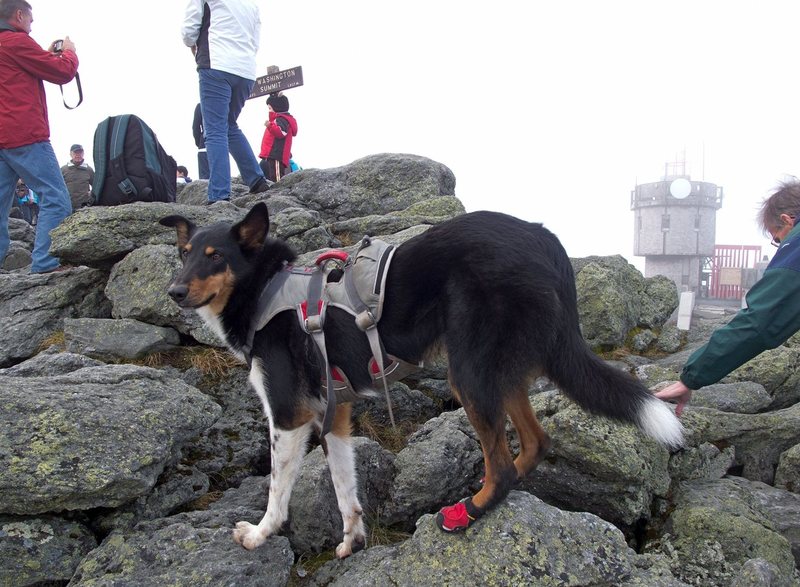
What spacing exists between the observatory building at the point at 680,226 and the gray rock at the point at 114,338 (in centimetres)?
9917

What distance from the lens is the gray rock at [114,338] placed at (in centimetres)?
616

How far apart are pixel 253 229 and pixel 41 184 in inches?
206

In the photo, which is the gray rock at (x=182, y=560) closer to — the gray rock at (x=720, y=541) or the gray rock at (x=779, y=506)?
the gray rock at (x=720, y=541)

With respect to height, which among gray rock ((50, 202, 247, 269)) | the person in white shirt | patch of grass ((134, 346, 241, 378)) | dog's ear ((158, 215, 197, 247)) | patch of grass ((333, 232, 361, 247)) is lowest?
patch of grass ((134, 346, 241, 378))

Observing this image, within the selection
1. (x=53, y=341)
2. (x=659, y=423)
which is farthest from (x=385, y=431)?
(x=53, y=341)

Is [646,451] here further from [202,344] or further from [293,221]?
[293,221]

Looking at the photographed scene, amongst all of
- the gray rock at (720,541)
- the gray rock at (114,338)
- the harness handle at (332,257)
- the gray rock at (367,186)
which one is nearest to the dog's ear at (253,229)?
the harness handle at (332,257)

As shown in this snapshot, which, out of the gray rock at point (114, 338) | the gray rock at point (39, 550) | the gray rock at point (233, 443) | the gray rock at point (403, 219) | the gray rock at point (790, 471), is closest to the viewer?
the gray rock at point (39, 550)

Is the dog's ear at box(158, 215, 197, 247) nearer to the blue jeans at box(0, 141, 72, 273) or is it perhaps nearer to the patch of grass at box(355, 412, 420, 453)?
the patch of grass at box(355, 412, 420, 453)

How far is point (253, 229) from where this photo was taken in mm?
4203

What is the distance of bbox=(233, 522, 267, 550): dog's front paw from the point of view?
376cm

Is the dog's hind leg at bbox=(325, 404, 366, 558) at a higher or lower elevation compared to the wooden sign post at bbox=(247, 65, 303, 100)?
lower

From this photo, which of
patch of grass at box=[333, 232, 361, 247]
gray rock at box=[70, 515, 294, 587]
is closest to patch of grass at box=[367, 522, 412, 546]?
gray rock at box=[70, 515, 294, 587]

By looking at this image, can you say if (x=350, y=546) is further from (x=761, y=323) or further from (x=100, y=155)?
(x=100, y=155)
